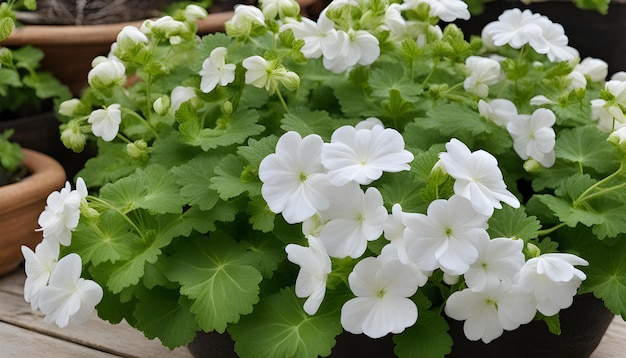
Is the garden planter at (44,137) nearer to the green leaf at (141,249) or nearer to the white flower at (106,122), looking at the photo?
the white flower at (106,122)

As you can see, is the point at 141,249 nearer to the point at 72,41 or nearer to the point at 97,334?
the point at 97,334

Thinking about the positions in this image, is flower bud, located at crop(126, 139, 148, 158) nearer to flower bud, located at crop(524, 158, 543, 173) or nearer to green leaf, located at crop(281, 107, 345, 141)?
green leaf, located at crop(281, 107, 345, 141)

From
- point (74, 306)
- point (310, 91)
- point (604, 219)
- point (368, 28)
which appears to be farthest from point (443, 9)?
point (74, 306)

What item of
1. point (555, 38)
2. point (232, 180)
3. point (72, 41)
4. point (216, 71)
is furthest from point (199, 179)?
point (72, 41)

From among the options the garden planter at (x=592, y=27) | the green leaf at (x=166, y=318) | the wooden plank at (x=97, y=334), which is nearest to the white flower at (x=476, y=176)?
the green leaf at (x=166, y=318)

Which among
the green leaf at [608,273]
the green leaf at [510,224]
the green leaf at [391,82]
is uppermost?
the green leaf at [510,224]

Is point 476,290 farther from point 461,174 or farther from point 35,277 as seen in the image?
point 35,277
